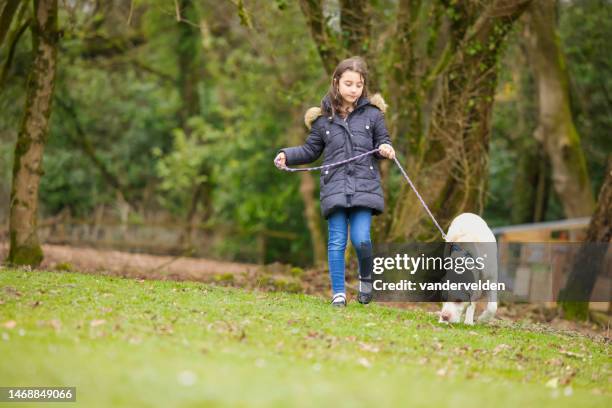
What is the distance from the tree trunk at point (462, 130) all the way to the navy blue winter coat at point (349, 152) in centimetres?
Answer: 438

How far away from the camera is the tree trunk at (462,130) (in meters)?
12.6

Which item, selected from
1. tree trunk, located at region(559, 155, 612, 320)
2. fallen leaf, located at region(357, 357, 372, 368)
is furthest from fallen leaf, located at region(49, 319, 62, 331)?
tree trunk, located at region(559, 155, 612, 320)

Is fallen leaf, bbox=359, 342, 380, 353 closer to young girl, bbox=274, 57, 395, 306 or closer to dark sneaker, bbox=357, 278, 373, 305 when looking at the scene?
young girl, bbox=274, 57, 395, 306

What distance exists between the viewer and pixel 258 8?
1998 cm

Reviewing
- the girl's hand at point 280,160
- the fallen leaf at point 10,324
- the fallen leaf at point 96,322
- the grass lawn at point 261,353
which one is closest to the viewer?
the grass lawn at point 261,353

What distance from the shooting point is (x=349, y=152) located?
8.29m

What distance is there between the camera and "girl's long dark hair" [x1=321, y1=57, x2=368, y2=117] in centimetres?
829

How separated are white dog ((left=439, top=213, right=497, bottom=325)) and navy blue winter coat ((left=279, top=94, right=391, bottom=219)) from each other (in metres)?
0.84

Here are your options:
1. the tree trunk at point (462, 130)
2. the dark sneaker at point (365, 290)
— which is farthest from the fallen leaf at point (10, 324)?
the tree trunk at point (462, 130)

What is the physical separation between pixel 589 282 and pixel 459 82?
3506 millimetres

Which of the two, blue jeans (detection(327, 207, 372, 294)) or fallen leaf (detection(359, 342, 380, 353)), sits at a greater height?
blue jeans (detection(327, 207, 372, 294))

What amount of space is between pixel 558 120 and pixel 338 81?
1188cm

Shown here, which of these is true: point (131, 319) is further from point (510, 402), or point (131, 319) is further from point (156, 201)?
point (156, 201)

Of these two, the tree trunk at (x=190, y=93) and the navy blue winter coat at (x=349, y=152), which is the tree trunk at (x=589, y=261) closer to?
the navy blue winter coat at (x=349, y=152)
